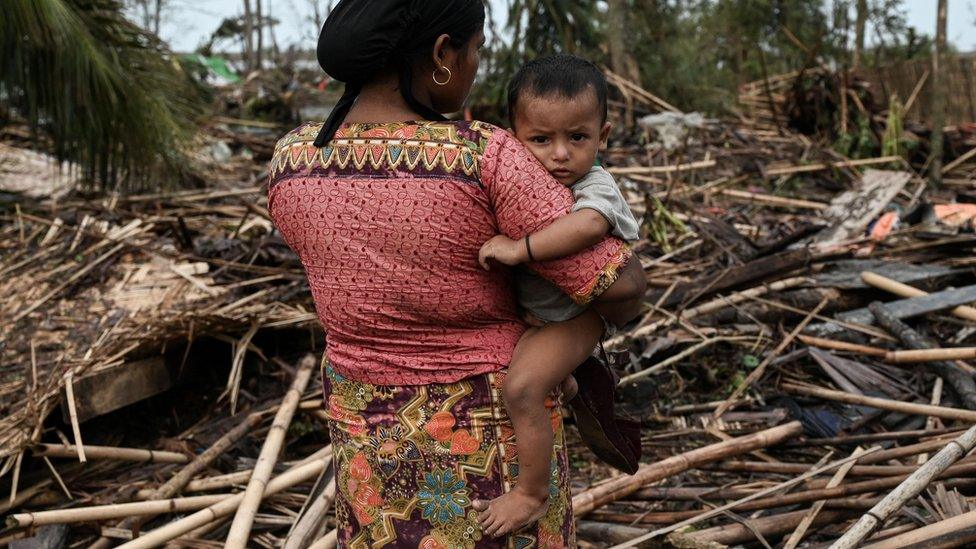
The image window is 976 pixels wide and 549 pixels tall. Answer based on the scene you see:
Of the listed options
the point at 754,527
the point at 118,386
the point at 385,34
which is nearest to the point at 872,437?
the point at 754,527

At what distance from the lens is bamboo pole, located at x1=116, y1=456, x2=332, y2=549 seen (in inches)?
118

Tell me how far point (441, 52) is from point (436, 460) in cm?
78

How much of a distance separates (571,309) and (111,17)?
5752mm

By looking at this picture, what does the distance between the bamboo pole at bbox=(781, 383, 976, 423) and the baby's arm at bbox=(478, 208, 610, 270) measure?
Result: 250 centimetres

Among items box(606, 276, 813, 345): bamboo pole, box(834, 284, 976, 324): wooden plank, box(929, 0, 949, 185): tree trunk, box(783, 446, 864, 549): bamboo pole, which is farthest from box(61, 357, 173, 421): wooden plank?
box(929, 0, 949, 185): tree trunk

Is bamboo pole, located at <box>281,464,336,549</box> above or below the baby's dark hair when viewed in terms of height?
below

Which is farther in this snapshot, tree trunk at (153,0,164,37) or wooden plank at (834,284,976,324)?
tree trunk at (153,0,164,37)

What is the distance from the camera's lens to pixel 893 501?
93.1 inches

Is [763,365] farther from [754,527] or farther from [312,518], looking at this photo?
[312,518]

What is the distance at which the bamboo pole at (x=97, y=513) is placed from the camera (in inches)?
121

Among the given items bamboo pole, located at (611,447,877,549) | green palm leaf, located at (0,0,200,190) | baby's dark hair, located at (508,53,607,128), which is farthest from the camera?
green palm leaf, located at (0,0,200,190)

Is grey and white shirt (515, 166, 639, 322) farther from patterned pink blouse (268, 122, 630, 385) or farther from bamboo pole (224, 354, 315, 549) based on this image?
bamboo pole (224, 354, 315, 549)

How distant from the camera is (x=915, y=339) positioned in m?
4.48

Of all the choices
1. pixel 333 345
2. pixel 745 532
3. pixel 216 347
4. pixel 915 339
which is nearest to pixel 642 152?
pixel 915 339
